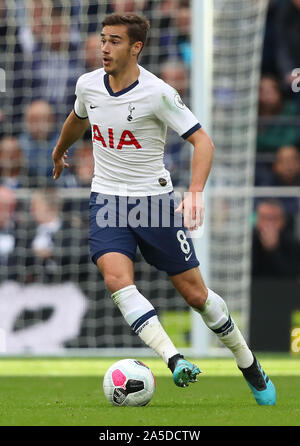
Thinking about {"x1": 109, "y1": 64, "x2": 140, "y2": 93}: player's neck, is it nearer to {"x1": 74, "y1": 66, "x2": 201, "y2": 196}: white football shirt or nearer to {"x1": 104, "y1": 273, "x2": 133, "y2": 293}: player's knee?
{"x1": 74, "y1": 66, "x2": 201, "y2": 196}: white football shirt

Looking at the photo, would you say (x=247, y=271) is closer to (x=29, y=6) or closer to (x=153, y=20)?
(x=153, y=20)

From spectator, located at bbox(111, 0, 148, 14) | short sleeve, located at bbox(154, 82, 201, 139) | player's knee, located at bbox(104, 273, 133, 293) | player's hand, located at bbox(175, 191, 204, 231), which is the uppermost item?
spectator, located at bbox(111, 0, 148, 14)

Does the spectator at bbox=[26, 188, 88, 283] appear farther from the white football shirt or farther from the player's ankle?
the player's ankle

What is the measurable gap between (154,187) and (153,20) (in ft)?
19.0

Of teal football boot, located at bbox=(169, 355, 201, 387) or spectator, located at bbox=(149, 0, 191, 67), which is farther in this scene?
spectator, located at bbox=(149, 0, 191, 67)

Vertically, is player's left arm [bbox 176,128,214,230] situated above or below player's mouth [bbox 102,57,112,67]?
below

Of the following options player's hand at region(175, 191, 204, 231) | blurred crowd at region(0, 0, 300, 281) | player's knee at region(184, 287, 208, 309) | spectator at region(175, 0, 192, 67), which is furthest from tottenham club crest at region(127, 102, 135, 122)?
spectator at region(175, 0, 192, 67)

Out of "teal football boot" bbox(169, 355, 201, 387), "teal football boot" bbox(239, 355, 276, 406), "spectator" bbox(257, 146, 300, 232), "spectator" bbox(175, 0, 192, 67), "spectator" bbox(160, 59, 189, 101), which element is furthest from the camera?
"spectator" bbox(175, 0, 192, 67)

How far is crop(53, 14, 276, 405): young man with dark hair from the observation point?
5348 mm

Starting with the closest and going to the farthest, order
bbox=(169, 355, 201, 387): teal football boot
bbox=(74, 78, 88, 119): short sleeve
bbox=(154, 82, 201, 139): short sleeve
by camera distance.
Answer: bbox=(169, 355, 201, 387): teal football boot → bbox=(154, 82, 201, 139): short sleeve → bbox=(74, 78, 88, 119): short sleeve

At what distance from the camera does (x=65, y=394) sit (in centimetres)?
625

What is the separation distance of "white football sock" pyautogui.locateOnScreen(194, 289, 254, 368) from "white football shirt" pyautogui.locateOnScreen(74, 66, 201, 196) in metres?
0.65

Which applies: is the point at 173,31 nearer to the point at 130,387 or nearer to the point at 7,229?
the point at 7,229
